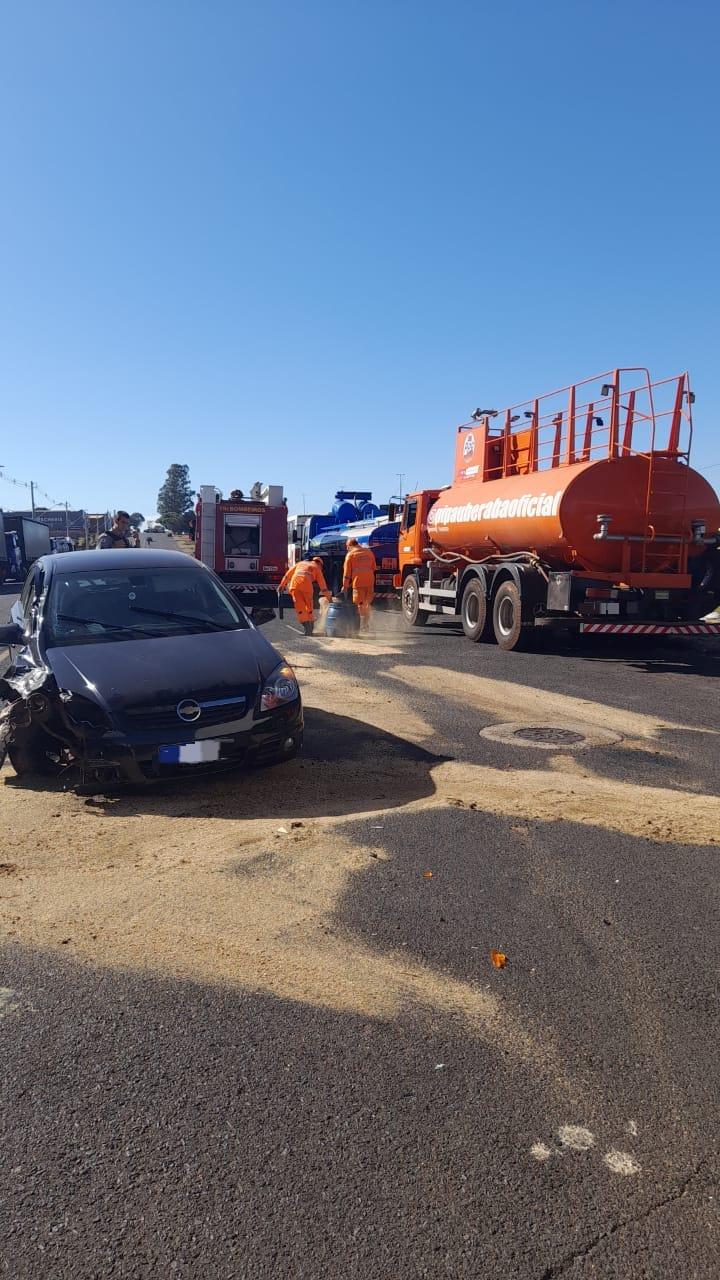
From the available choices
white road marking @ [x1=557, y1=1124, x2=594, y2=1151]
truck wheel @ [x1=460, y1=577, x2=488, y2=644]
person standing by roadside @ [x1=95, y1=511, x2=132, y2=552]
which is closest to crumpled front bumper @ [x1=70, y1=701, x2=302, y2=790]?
white road marking @ [x1=557, y1=1124, x2=594, y2=1151]

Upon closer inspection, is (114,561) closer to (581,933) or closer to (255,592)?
(581,933)

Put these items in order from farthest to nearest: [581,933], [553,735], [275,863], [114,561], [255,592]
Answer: [255,592], [553,735], [114,561], [275,863], [581,933]

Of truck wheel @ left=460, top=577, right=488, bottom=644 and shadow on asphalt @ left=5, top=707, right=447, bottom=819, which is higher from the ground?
truck wheel @ left=460, top=577, right=488, bottom=644

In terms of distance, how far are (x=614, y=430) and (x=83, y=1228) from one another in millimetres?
12131

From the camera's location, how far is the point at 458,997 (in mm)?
3375

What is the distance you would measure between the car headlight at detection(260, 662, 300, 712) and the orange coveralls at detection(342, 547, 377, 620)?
10.5m

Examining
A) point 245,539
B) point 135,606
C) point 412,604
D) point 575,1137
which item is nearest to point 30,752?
point 135,606

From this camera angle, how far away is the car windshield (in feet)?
22.0

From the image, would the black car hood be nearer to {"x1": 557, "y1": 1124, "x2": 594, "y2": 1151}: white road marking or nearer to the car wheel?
the car wheel

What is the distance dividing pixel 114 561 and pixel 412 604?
12126 millimetres

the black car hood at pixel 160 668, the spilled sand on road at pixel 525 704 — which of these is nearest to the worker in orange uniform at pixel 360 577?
the spilled sand on road at pixel 525 704

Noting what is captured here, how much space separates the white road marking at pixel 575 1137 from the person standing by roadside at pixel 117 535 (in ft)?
31.7

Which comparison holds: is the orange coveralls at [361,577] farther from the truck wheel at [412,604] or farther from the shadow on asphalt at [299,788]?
the shadow on asphalt at [299,788]

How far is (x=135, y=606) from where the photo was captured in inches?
278
